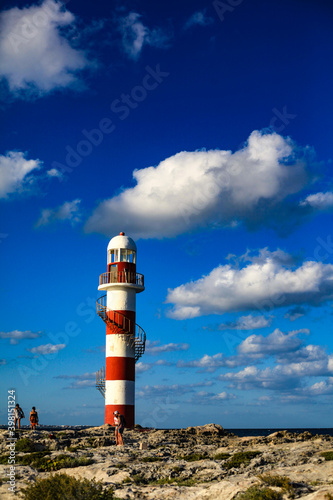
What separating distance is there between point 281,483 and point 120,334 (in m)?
20.5

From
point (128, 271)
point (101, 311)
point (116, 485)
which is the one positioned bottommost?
point (116, 485)

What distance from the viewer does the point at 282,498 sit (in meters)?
12.5

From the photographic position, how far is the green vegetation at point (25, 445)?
23.5m

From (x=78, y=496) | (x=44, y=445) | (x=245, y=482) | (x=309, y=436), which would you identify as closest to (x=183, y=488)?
(x=245, y=482)

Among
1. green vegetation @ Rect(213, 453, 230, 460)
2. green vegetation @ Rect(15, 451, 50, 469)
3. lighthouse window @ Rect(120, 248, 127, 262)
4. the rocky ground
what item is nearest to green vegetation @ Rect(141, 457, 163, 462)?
the rocky ground

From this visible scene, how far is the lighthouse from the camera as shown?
32.3 metres

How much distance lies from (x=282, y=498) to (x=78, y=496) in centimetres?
538

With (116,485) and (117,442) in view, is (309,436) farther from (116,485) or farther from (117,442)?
(116,485)

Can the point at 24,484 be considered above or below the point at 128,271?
below

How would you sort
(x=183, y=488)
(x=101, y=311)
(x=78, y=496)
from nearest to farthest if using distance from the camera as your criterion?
(x=78, y=496)
(x=183, y=488)
(x=101, y=311)

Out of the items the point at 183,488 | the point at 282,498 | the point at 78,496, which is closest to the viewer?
the point at 282,498

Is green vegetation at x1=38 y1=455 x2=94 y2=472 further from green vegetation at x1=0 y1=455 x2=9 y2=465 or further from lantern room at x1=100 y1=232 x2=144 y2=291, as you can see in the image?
lantern room at x1=100 y1=232 x2=144 y2=291

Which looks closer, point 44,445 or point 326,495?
point 326,495

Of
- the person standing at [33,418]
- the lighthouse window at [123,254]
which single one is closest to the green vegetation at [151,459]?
the person standing at [33,418]
